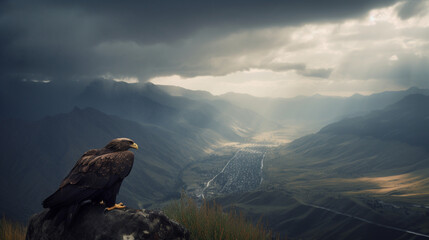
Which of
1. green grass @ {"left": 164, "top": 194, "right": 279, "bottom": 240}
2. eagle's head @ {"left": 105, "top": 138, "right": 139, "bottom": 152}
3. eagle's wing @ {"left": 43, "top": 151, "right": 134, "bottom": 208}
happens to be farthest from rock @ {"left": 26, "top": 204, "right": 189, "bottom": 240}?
green grass @ {"left": 164, "top": 194, "right": 279, "bottom": 240}

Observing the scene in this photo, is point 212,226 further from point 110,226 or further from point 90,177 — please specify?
point 90,177

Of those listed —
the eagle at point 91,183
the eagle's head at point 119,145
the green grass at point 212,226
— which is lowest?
the green grass at point 212,226

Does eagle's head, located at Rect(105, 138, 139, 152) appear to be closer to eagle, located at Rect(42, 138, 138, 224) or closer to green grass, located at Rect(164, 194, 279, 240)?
eagle, located at Rect(42, 138, 138, 224)

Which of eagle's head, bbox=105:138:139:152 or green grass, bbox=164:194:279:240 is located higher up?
eagle's head, bbox=105:138:139:152

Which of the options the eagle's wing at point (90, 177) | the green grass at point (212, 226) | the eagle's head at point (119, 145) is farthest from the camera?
the green grass at point (212, 226)

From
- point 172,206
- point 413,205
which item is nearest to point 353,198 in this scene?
point 413,205

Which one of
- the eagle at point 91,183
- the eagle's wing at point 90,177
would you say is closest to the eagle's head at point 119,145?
the eagle at point 91,183

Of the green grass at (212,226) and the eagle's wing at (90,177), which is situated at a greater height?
the eagle's wing at (90,177)

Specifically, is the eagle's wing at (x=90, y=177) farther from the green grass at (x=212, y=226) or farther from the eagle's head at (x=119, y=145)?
the green grass at (x=212, y=226)
